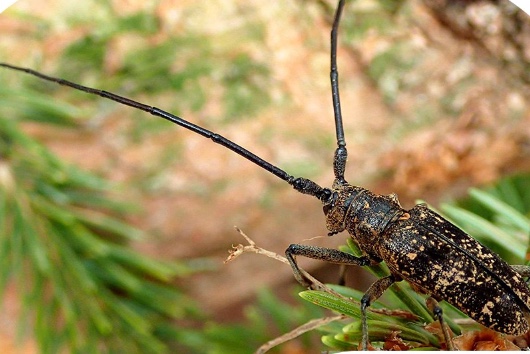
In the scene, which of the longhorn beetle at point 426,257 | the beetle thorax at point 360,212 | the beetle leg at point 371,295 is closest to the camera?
the beetle leg at point 371,295

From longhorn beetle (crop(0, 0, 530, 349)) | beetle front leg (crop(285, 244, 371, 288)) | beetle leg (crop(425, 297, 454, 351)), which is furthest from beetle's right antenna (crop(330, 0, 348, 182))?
beetle leg (crop(425, 297, 454, 351))

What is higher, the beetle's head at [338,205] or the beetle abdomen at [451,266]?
the beetle's head at [338,205]

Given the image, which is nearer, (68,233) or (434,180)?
(68,233)

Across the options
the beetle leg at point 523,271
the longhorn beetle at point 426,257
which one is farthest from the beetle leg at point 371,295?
the beetle leg at point 523,271

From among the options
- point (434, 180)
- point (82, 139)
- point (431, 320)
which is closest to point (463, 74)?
point (434, 180)

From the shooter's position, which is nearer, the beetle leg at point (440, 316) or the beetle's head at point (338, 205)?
the beetle leg at point (440, 316)

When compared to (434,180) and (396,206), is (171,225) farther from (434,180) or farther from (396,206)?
(396,206)

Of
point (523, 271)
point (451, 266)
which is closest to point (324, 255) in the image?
point (451, 266)

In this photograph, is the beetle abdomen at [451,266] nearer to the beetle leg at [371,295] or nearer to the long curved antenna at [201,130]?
the beetle leg at [371,295]

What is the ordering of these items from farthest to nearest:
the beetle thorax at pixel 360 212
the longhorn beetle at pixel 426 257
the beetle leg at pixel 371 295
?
the beetle thorax at pixel 360 212, the longhorn beetle at pixel 426 257, the beetle leg at pixel 371 295
